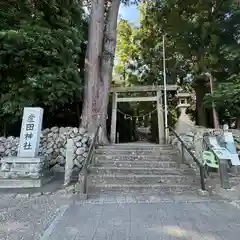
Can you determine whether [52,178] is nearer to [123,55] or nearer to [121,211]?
[121,211]

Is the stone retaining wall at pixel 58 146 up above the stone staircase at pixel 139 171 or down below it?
above

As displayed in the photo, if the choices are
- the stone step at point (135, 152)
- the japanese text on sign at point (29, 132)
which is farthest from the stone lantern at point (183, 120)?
the japanese text on sign at point (29, 132)

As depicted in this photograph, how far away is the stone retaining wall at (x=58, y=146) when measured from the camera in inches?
334

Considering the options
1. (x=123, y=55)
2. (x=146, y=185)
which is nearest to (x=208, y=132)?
(x=146, y=185)

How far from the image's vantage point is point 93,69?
9617 mm

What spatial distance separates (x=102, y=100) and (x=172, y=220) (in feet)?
20.9

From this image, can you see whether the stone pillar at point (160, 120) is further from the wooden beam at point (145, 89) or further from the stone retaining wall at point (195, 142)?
the stone retaining wall at point (195, 142)

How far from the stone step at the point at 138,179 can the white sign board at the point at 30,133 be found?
67.1 inches

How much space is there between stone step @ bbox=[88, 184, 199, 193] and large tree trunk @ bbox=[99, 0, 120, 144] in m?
3.46

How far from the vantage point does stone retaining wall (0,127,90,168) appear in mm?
8492

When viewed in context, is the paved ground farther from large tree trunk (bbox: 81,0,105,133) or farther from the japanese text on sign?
large tree trunk (bbox: 81,0,105,133)

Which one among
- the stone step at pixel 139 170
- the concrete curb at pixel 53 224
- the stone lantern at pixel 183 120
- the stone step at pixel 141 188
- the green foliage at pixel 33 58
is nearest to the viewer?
the concrete curb at pixel 53 224

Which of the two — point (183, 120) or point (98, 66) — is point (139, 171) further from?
point (183, 120)

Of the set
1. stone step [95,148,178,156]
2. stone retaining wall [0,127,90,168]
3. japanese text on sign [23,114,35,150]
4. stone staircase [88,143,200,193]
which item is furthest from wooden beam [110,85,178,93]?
japanese text on sign [23,114,35,150]
